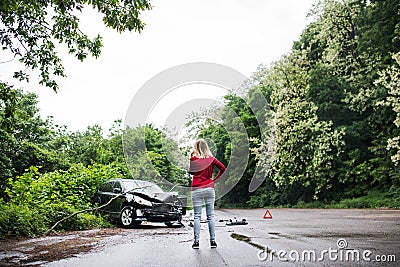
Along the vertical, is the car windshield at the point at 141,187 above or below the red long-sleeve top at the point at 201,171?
above

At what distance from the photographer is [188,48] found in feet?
96.7

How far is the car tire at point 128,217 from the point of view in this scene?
43.6 ft

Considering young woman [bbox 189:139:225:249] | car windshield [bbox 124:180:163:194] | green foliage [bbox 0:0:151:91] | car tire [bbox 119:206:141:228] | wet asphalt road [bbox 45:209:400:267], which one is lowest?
wet asphalt road [bbox 45:209:400:267]

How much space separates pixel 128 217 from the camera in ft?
44.0

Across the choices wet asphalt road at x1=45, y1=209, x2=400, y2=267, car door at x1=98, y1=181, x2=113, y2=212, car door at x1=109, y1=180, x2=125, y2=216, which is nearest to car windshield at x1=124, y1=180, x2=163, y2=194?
car door at x1=109, y1=180, x2=125, y2=216

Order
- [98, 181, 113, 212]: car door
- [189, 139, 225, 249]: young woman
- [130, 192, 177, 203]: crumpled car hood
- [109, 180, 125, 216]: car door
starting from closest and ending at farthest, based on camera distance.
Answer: [189, 139, 225, 249]: young woman, [130, 192, 177, 203]: crumpled car hood, [109, 180, 125, 216]: car door, [98, 181, 113, 212]: car door

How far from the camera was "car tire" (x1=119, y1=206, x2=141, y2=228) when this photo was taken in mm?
13276

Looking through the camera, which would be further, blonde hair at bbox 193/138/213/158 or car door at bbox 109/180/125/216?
car door at bbox 109/180/125/216

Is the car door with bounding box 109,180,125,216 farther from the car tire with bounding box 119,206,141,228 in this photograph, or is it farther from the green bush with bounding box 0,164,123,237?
the green bush with bounding box 0,164,123,237

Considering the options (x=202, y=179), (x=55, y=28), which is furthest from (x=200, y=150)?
(x=55, y=28)

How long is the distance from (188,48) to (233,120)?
2051 cm

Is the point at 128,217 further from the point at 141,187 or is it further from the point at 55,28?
the point at 55,28

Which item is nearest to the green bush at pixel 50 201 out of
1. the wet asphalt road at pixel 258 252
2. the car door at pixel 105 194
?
the car door at pixel 105 194

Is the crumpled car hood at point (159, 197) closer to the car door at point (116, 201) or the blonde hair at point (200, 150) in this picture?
the car door at point (116, 201)
